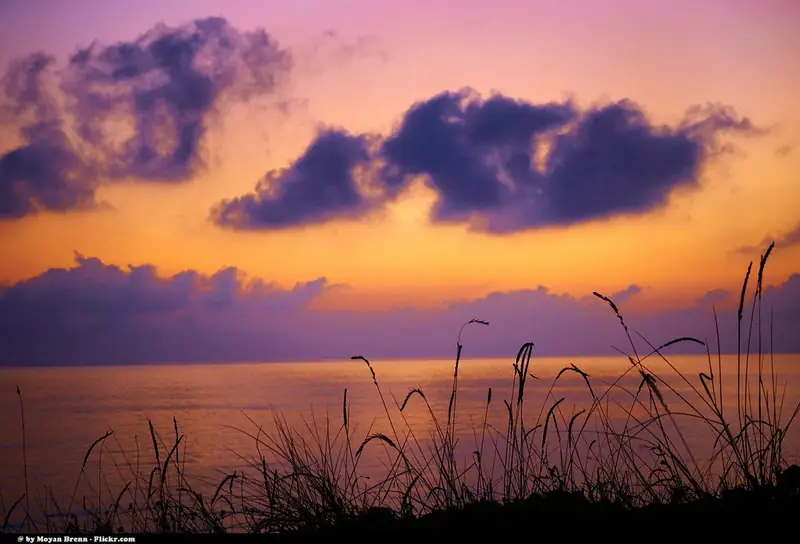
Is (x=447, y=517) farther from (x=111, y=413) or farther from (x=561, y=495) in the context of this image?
(x=111, y=413)

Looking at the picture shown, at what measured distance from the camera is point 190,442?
124ft

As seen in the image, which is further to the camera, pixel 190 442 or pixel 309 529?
pixel 190 442

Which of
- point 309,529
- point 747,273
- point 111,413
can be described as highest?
point 747,273

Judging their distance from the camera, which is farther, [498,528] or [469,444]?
[469,444]

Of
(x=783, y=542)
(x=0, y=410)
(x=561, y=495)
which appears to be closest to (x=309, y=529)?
(x=561, y=495)

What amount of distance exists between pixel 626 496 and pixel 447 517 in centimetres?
137

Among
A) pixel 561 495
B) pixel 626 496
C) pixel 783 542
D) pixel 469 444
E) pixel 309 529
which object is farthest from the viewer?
pixel 469 444

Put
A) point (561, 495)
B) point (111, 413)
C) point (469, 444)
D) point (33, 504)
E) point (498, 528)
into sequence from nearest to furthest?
point (498, 528), point (561, 495), point (33, 504), point (469, 444), point (111, 413)

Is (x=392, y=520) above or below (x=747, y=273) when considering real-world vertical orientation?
below

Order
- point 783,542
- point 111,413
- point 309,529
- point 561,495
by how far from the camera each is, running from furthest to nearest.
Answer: point 111,413 → point 309,529 → point 561,495 → point 783,542

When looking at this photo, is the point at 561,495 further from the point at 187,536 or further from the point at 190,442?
the point at 190,442

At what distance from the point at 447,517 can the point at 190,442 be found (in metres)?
35.7

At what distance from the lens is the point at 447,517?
167 inches

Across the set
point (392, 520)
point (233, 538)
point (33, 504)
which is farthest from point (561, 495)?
point (33, 504)
